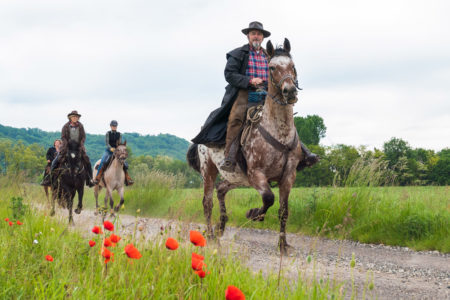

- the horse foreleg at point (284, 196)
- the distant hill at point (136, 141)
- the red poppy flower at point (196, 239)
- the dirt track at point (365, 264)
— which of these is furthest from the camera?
the distant hill at point (136, 141)

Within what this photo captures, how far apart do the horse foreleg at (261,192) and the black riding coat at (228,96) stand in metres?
1.38

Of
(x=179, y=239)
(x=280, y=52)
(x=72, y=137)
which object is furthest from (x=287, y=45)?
(x=72, y=137)

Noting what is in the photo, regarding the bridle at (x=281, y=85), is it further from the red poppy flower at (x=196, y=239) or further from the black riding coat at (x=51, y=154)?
the black riding coat at (x=51, y=154)

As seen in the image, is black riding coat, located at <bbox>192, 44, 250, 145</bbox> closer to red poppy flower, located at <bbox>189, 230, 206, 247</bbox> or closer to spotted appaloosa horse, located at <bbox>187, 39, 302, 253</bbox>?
spotted appaloosa horse, located at <bbox>187, 39, 302, 253</bbox>

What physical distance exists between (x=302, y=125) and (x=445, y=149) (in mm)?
17559

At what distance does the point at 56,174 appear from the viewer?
11.1 metres

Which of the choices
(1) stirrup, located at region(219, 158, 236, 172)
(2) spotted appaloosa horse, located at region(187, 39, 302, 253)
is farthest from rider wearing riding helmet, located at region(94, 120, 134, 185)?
(2) spotted appaloosa horse, located at region(187, 39, 302, 253)

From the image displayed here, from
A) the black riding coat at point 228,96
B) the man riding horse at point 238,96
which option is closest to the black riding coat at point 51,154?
the black riding coat at point 228,96

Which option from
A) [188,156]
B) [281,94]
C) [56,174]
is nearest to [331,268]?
[281,94]

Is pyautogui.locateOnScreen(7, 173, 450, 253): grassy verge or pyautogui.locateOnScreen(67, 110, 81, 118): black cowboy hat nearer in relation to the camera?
pyautogui.locateOnScreen(7, 173, 450, 253): grassy verge

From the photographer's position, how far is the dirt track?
4656 mm

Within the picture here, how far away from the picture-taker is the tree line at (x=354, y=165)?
1003 centimetres

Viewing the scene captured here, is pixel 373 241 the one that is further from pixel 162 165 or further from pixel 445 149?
pixel 162 165

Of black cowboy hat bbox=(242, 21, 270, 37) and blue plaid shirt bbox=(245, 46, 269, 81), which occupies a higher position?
black cowboy hat bbox=(242, 21, 270, 37)
